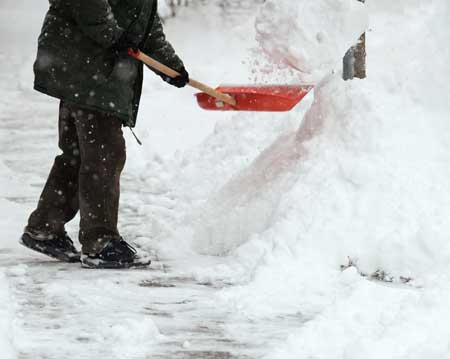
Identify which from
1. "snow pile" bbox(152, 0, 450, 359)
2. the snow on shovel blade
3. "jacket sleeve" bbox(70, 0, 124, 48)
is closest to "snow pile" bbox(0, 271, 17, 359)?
"snow pile" bbox(152, 0, 450, 359)

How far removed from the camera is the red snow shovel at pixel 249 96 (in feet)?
18.3

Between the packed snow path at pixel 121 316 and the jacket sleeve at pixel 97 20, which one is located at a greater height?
the jacket sleeve at pixel 97 20

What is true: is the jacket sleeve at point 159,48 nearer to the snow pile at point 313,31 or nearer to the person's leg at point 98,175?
the person's leg at point 98,175

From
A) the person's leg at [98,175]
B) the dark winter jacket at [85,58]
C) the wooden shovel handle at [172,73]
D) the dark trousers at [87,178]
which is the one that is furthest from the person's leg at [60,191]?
the wooden shovel handle at [172,73]

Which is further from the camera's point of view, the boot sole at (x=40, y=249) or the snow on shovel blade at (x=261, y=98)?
the snow on shovel blade at (x=261, y=98)

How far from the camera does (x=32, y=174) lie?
7.96 metres

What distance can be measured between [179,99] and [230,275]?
6.40m

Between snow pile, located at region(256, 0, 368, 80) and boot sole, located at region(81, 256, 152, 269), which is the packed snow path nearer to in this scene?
boot sole, located at region(81, 256, 152, 269)

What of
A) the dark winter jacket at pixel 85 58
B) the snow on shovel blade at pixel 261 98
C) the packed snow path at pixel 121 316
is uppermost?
the dark winter jacket at pixel 85 58

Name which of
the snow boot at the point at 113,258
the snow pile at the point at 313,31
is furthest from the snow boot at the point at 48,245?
the snow pile at the point at 313,31

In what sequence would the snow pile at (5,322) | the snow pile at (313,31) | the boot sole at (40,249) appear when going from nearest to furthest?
the snow pile at (5,322), the boot sole at (40,249), the snow pile at (313,31)

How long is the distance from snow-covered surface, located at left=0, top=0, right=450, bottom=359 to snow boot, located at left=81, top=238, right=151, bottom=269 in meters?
0.08

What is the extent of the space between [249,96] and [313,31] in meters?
0.58

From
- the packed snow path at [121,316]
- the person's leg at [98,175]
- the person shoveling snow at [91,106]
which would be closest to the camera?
the packed snow path at [121,316]
